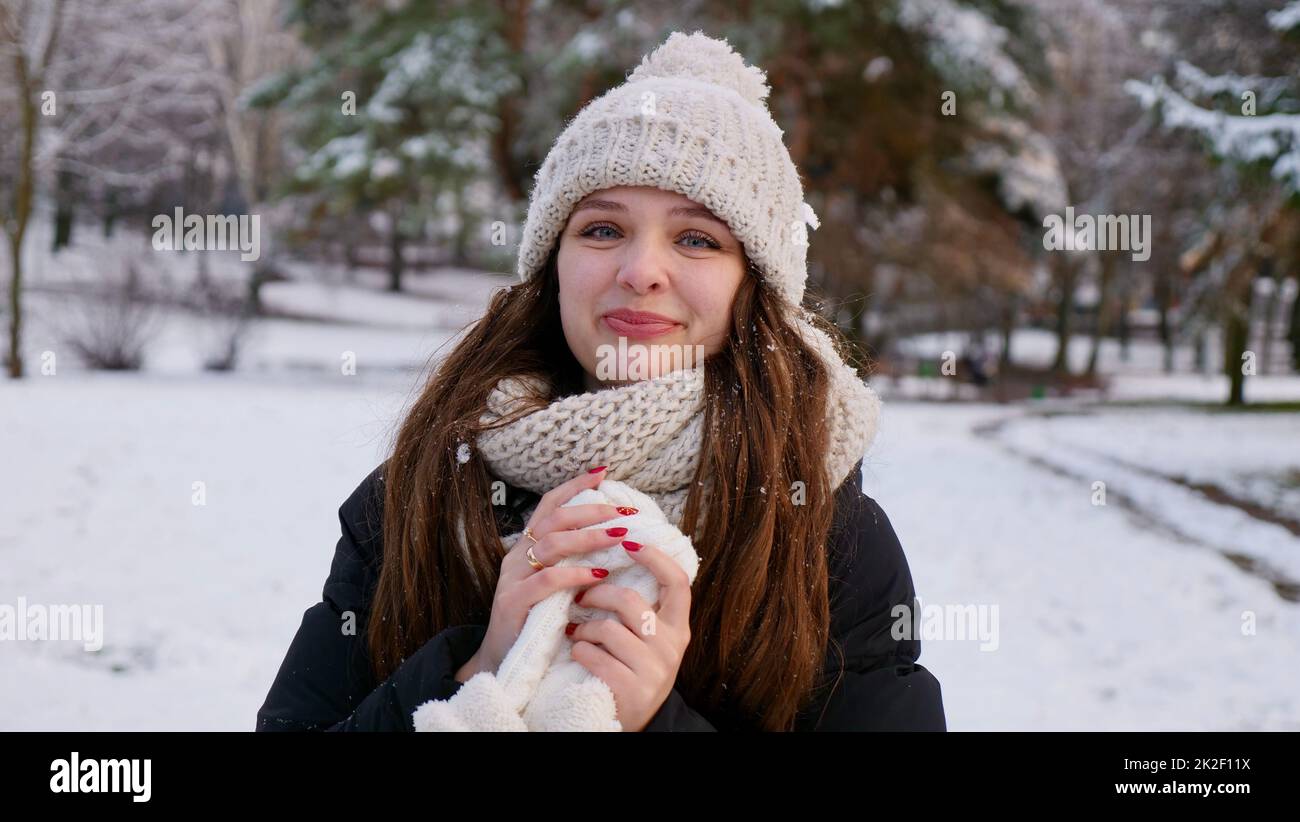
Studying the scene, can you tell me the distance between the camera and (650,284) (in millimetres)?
1727

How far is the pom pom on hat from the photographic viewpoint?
79.7 inches

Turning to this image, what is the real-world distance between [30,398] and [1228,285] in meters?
14.3

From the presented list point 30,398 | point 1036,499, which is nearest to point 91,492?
point 30,398

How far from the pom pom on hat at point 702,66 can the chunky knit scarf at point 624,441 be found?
0.64m

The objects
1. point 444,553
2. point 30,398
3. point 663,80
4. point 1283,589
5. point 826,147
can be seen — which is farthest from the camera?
point 826,147

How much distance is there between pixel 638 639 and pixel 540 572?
178 mm

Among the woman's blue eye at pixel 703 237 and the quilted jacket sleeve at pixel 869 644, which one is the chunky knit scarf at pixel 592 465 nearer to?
the quilted jacket sleeve at pixel 869 644

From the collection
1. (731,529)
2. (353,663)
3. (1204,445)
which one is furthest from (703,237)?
(1204,445)

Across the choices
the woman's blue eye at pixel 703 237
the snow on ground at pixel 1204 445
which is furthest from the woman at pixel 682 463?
the snow on ground at pixel 1204 445

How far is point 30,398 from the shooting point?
35.2 feet

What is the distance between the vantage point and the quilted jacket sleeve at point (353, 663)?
1.55m

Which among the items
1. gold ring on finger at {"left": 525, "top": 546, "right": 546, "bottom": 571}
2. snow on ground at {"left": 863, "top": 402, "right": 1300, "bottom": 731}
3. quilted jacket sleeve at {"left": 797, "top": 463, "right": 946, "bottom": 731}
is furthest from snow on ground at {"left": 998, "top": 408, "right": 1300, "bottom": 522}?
gold ring on finger at {"left": 525, "top": 546, "right": 546, "bottom": 571}

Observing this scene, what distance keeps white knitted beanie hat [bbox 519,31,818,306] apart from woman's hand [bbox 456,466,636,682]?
61 cm
